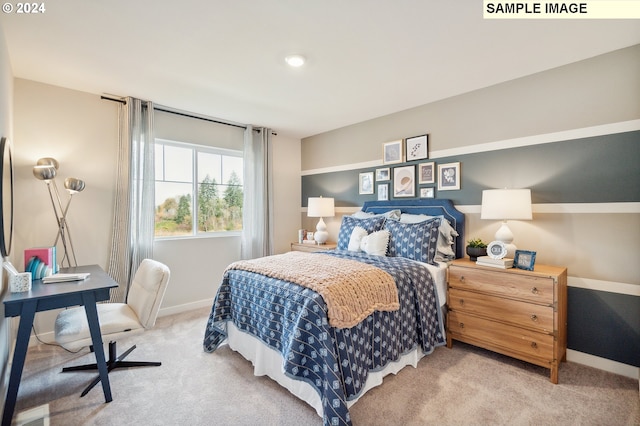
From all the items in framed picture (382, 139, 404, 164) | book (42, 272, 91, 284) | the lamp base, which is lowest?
book (42, 272, 91, 284)

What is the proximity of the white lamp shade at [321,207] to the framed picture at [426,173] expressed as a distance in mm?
1338

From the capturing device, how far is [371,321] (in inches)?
85.4

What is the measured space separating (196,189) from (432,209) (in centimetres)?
306

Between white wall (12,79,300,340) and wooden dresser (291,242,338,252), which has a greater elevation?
white wall (12,79,300,340)

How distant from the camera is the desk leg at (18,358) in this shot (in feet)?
5.71

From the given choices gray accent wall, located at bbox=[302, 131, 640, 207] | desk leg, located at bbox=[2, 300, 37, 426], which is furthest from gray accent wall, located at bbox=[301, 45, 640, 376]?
desk leg, located at bbox=[2, 300, 37, 426]

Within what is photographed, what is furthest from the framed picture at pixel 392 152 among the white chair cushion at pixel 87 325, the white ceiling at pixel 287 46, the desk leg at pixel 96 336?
the desk leg at pixel 96 336

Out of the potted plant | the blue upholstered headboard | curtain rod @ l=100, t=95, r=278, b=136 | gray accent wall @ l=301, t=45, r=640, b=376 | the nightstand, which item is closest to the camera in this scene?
gray accent wall @ l=301, t=45, r=640, b=376

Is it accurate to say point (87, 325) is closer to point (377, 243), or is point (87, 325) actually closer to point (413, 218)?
point (377, 243)

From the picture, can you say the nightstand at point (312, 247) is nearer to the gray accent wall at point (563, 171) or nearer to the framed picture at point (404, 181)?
the framed picture at point (404, 181)

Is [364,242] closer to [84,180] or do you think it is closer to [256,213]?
[256,213]

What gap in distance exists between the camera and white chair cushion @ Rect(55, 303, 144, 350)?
205cm

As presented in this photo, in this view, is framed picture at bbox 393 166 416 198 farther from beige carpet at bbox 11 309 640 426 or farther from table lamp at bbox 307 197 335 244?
beige carpet at bbox 11 309 640 426

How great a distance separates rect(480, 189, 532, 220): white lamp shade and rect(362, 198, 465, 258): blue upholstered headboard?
1.91 ft
